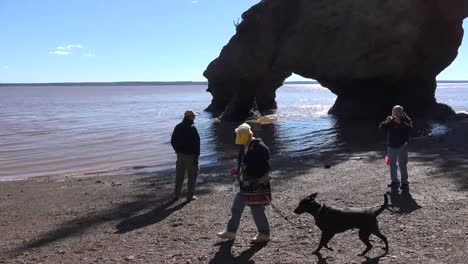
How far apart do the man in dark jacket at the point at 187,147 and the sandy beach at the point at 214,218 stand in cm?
45

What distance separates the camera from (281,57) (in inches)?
1309

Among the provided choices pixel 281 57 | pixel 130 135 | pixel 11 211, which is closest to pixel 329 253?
pixel 11 211

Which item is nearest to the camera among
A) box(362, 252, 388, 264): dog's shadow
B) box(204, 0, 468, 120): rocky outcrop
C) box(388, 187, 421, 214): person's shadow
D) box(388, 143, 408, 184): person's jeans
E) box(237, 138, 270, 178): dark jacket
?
box(362, 252, 388, 264): dog's shadow

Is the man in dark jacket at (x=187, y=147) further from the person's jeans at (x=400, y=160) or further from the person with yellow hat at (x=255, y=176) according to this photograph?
the person's jeans at (x=400, y=160)

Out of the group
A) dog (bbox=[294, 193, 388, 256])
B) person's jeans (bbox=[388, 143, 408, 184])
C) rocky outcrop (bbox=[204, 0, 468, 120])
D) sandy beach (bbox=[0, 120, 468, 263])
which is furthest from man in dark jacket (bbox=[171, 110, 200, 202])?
rocky outcrop (bbox=[204, 0, 468, 120])

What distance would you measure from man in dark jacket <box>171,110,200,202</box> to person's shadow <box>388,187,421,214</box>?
3.97 metres

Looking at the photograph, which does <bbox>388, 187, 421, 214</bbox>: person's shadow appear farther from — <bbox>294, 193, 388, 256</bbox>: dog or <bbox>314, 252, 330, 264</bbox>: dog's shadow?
<bbox>314, 252, 330, 264</bbox>: dog's shadow

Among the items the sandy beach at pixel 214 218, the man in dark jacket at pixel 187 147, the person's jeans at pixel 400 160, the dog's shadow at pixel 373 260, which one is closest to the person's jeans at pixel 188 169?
the man in dark jacket at pixel 187 147

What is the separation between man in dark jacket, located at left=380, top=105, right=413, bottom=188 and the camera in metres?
10.1

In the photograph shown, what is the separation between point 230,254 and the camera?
6.84 metres

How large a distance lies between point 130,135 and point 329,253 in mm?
24513

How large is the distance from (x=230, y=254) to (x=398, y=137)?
5.03 meters

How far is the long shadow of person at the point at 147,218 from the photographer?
8.56 metres

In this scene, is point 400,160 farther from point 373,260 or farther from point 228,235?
point 228,235
